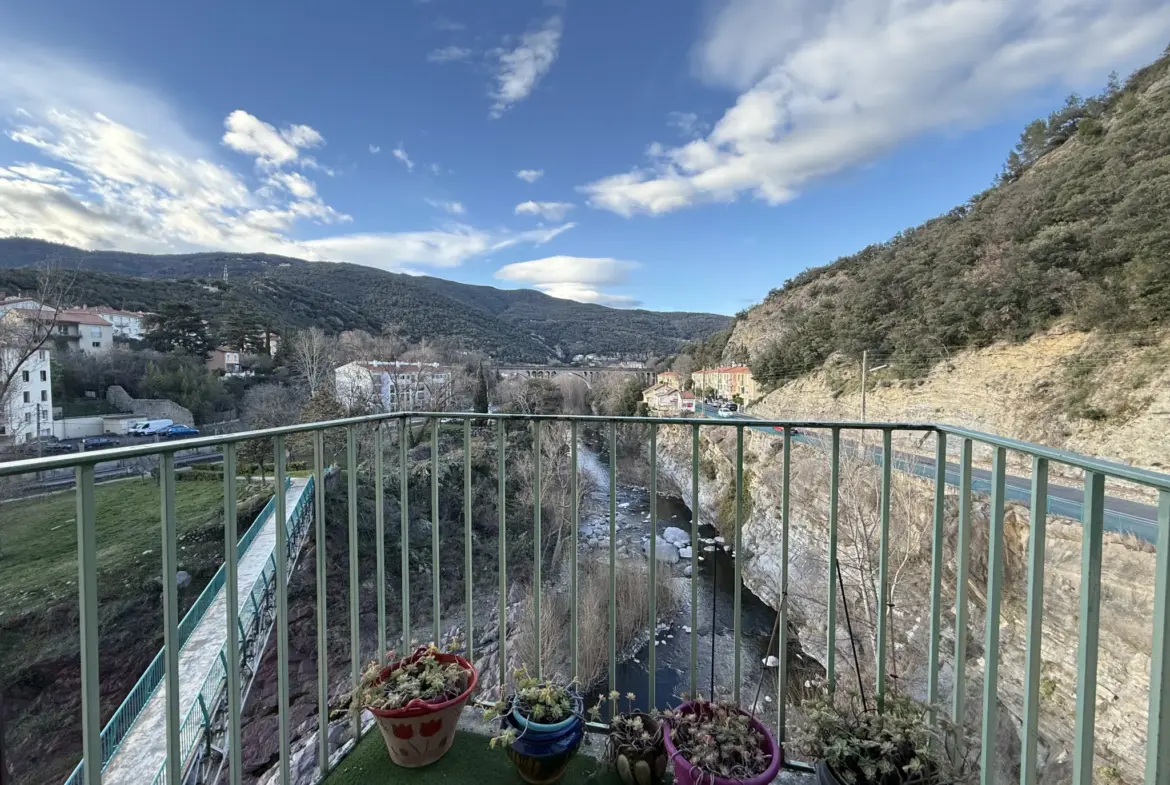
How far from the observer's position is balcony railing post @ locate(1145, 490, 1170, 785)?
694 millimetres

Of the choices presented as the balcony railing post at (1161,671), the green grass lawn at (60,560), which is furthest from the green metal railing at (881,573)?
the green grass lawn at (60,560)

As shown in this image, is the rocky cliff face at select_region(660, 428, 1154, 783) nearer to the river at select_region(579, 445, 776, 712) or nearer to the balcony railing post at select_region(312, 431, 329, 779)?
the river at select_region(579, 445, 776, 712)

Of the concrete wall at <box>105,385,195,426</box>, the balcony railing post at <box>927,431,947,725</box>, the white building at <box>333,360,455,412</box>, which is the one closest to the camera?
the balcony railing post at <box>927,431,947,725</box>

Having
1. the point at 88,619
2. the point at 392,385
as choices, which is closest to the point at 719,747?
the point at 88,619

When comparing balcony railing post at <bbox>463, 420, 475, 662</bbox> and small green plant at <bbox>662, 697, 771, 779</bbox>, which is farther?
balcony railing post at <bbox>463, 420, 475, 662</bbox>

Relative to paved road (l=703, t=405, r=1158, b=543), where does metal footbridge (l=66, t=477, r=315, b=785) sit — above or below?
below

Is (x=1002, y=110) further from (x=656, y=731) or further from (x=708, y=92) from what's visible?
(x=656, y=731)

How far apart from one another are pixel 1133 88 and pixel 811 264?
17257 mm

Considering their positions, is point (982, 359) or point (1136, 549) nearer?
point (1136, 549)

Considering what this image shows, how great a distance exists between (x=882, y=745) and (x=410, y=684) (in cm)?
142

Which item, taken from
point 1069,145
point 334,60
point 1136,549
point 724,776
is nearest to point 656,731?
point 724,776

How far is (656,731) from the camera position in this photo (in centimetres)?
144

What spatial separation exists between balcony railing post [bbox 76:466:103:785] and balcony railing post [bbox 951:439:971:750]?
199 cm


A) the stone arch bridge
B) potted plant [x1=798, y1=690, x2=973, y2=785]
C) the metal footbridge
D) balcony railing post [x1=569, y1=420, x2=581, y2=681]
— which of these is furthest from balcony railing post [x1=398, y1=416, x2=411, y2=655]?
A: the stone arch bridge
